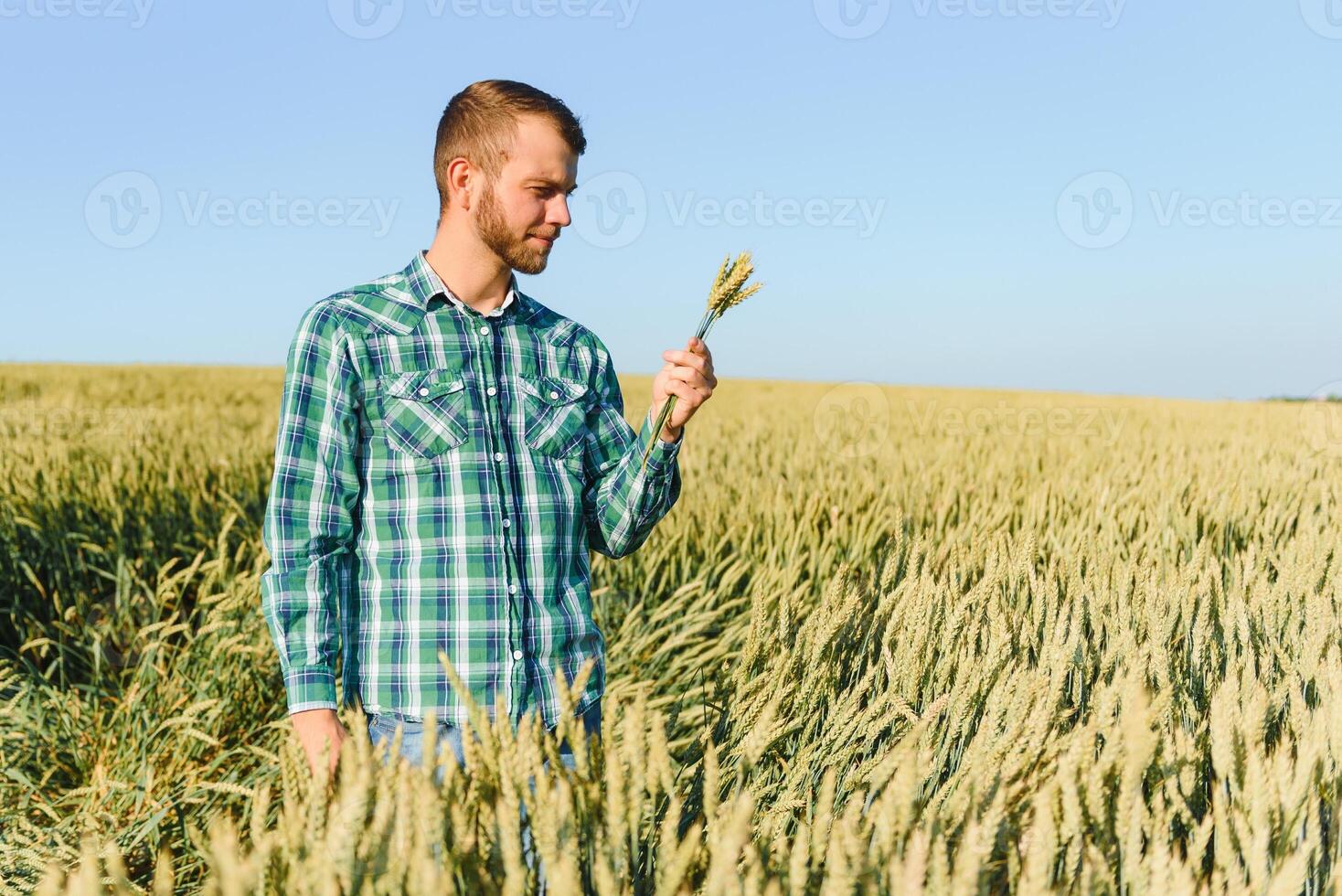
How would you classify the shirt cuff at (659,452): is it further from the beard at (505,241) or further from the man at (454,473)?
the beard at (505,241)

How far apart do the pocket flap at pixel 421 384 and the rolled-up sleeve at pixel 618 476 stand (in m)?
0.28

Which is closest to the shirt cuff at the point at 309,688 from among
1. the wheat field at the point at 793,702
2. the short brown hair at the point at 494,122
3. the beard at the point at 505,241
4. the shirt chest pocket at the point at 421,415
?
the wheat field at the point at 793,702

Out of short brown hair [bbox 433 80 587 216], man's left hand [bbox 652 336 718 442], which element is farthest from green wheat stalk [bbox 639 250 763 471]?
short brown hair [bbox 433 80 587 216]

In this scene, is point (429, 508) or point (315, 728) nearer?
point (315, 728)

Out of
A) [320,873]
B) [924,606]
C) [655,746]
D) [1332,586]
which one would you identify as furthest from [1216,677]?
[320,873]

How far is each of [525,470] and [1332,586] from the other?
6.17 feet

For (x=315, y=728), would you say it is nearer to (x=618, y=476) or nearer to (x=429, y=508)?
(x=429, y=508)

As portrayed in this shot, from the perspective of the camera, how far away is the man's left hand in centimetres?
154

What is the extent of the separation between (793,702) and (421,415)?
79cm

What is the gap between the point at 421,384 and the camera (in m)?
1.66

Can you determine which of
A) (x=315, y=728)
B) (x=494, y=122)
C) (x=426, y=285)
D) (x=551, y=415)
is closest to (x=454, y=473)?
Result: (x=551, y=415)

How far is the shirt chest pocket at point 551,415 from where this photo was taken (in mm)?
1726

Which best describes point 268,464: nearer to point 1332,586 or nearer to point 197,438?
point 197,438

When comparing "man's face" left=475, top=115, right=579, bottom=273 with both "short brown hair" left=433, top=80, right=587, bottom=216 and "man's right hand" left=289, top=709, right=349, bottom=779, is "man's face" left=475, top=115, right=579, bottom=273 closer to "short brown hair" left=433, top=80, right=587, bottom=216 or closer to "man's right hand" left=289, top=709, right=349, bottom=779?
"short brown hair" left=433, top=80, right=587, bottom=216
